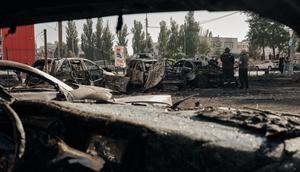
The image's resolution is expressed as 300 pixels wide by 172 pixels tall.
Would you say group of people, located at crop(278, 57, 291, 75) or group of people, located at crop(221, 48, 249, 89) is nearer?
group of people, located at crop(221, 48, 249, 89)

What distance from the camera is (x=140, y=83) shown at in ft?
63.8

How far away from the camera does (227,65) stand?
68.4 ft

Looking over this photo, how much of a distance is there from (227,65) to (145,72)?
11.7 feet

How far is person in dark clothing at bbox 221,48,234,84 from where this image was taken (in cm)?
2072

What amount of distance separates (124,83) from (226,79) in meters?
4.98

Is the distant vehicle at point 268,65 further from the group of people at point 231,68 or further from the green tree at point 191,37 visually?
the green tree at point 191,37

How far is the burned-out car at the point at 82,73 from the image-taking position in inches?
690

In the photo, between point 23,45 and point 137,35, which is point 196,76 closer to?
point 23,45

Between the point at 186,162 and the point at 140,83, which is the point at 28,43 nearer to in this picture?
the point at 140,83

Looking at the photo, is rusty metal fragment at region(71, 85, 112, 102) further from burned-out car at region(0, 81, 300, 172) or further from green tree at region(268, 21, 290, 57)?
green tree at region(268, 21, 290, 57)

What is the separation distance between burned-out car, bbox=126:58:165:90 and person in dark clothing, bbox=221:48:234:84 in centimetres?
271

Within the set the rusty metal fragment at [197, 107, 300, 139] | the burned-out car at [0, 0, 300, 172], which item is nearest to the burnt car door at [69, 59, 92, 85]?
the burned-out car at [0, 0, 300, 172]

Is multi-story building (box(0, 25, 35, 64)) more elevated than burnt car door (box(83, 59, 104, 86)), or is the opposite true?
multi-story building (box(0, 25, 35, 64))

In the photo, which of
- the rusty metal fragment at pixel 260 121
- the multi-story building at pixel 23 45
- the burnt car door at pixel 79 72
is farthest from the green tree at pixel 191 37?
the rusty metal fragment at pixel 260 121
